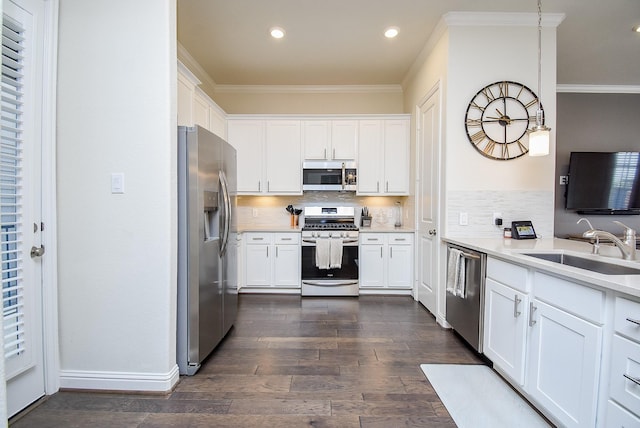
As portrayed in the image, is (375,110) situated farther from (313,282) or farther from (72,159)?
(72,159)

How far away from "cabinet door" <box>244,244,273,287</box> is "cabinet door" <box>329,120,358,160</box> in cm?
162

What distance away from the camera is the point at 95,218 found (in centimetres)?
190

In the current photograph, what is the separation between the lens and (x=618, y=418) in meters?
1.22

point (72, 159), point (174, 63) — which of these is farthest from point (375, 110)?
point (72, 159)

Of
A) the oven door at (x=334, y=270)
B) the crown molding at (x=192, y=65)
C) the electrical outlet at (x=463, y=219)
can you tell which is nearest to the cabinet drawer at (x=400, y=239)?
the oven door at (x=334, y=270)

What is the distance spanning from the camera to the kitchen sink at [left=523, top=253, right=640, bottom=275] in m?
1.65

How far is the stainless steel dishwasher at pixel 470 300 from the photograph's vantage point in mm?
2270

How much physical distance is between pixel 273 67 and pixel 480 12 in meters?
2.39

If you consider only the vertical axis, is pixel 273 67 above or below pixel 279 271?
above

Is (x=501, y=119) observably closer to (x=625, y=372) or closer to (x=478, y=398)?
(x=625, y=372)

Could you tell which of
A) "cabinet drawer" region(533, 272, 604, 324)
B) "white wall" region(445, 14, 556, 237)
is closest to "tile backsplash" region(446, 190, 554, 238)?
"white wall" region(445, 14, 556, 237)

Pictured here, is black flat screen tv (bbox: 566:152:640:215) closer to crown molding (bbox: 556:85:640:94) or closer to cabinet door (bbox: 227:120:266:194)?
crown molding (bbox: 556:85:640:94)

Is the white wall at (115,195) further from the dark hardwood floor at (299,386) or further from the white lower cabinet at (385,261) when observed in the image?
the white lower cabinet at (385,261)

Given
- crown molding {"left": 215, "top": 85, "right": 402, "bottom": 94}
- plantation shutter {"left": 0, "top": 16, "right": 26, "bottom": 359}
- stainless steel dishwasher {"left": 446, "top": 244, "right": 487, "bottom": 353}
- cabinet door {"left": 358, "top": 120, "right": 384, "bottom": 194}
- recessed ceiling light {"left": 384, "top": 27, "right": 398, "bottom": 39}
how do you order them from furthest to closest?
crown molding {"left": 215, "top": 85, "right": 402, "bottom": 94}, cabinet door {"left": 358, "top": 120, "right": 384, "bottom": 194}, recessed ceiling light {"left": 384, "top": 27, "right": 398, "bottom": 39}, stainless steel dishwasher {"left": 446, "top": 244, "right": 487, "bottom": 353}, plantation shutter {"left": 0, "top": 16, "right": 26, "bottom": 359}
